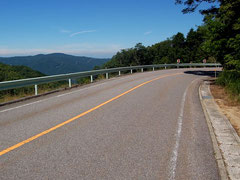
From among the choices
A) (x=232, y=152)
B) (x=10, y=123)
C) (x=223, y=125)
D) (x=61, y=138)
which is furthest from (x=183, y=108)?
(x=10, y=123)

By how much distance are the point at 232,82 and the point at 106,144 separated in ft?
33.2

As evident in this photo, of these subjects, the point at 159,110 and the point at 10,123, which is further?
the point at 159,110

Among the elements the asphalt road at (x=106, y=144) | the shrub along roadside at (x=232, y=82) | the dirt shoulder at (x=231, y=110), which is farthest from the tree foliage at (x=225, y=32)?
the asphalt road at (x=106, y=144)

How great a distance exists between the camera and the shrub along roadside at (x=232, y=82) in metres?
9.97

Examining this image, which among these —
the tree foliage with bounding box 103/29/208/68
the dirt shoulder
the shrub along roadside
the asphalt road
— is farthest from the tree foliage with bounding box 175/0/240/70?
the tree foliage with bounding box 103/29/208/68

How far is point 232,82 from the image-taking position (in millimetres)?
11945

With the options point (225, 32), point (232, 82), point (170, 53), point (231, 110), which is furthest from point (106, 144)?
point (170, 53)

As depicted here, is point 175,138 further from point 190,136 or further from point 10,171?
point 10,171

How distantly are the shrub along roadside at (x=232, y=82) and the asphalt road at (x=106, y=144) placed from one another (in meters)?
3.54

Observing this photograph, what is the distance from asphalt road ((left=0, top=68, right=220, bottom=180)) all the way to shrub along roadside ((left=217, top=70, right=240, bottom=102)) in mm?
3541

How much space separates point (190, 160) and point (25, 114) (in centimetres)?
587

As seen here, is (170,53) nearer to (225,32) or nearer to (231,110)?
(225,32)

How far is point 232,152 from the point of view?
4363 millimetres

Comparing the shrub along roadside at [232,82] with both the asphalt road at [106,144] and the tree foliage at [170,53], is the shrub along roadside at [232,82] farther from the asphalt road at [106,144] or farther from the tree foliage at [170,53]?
the tree foliage at [170,53]
